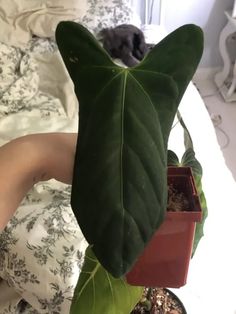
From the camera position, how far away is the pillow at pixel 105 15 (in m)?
2.19

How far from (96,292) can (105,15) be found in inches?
68.4

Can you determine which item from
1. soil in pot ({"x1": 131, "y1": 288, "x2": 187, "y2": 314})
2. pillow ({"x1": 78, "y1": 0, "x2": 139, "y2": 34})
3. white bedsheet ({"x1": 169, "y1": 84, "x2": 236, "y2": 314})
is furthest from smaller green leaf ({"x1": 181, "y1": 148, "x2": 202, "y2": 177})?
pillow ({"x1": 78, "y1": 0, "x2": 139, "y2": 34})

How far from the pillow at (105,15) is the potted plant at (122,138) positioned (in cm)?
169

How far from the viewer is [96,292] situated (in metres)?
0.73

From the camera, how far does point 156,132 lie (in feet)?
1.68

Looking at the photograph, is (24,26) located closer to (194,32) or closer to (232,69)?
(232,69)

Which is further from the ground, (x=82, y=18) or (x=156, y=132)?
(x=156, y=132)

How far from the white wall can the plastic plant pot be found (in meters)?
2.20

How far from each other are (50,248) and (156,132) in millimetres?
684

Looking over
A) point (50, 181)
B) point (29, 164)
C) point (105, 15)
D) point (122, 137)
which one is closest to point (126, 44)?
point (105, 15)

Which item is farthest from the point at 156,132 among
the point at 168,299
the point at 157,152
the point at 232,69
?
the point at 232,69

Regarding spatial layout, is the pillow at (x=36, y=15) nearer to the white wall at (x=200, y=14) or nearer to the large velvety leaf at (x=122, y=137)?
the white wall at (x=200, y=14)

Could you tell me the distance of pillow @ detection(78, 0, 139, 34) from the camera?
2.19m

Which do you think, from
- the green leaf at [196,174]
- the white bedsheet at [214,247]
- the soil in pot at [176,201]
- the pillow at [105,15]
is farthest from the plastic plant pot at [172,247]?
the pillow at [105,15]
